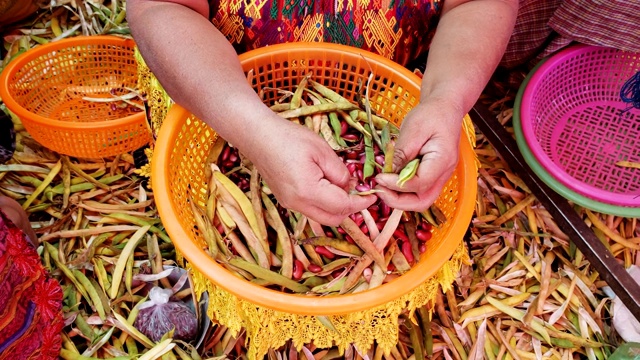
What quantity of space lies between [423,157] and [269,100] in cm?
61

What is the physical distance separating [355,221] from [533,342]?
84 centimetres

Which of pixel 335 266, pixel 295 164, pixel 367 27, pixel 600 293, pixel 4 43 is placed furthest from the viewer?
pixel 4 43

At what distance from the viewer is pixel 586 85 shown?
2.19 m

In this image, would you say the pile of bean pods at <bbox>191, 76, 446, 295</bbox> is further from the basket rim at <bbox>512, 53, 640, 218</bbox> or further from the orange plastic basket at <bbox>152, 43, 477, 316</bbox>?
the basket rim at <bbox>512, 53, 640, 218</bbox>

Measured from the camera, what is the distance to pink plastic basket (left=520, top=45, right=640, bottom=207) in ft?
6.79

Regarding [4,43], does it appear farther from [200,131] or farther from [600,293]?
[600,293]

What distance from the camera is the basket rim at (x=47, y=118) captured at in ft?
5.93

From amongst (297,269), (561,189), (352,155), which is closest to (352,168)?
(352,155)

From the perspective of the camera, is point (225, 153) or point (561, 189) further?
point (561, 189)

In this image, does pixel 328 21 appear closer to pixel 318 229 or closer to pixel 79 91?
pixel 318 229

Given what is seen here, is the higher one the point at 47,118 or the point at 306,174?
the point at 306,174

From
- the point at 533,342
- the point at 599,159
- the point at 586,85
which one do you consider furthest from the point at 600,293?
the point at 586,85

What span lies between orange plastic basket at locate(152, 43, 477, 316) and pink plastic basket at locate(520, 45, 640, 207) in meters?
0.78

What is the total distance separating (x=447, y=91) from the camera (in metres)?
1.23
